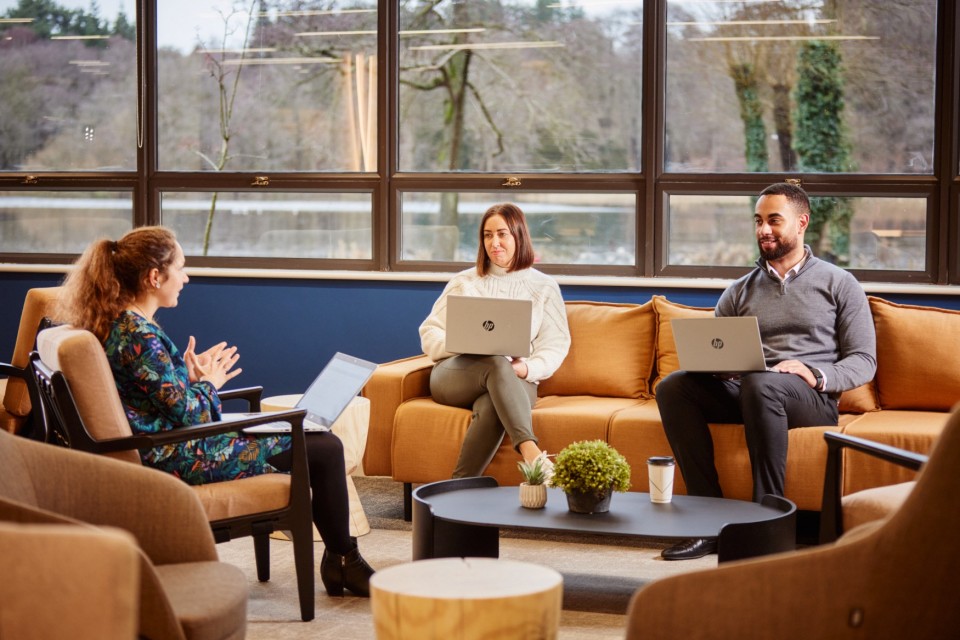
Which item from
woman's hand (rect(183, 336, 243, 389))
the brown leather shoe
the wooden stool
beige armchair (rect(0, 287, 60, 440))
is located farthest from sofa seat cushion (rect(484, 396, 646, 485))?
the wooden stool

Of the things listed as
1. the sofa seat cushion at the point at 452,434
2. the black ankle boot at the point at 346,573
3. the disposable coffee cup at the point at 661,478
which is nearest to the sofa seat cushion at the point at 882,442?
the disposable coffee cup at the point at 661,478

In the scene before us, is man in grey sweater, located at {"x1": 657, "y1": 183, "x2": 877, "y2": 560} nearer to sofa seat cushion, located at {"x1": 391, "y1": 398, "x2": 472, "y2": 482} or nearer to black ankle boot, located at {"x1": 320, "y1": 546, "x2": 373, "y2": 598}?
sofa seat cushion, located at {"x1": 391, "y1": 398, "x2": 472, "y2": 482}

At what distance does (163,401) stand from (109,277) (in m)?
0.38

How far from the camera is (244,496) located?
3191 millimetres

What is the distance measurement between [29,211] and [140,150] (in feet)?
2.60

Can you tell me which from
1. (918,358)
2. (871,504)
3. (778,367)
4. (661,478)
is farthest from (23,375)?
(918,358)

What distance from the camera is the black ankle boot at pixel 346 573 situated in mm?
3561

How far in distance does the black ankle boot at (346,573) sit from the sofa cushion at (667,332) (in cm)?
167

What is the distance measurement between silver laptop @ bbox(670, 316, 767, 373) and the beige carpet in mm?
685

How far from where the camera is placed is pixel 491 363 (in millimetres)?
4477

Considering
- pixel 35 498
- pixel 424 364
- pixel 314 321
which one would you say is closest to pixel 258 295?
pixel 314 321

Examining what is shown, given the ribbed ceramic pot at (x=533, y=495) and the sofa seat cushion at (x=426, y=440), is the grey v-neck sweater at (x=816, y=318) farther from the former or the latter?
the ribbed ceramic pot at (x=533, y=495)

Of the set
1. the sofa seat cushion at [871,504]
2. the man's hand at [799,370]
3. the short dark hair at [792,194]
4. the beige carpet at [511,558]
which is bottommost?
the beige carpet at [511,558]

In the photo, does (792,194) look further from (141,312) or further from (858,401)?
(141,312)
